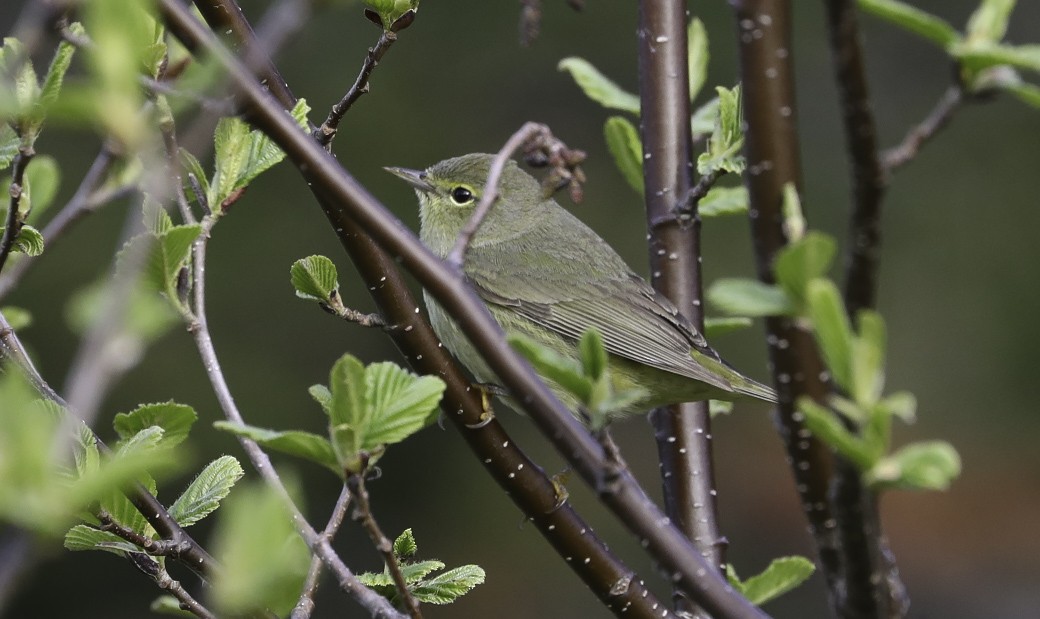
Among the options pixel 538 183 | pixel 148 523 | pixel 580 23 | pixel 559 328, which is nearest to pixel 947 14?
pixel 580 23

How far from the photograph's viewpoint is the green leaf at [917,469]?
1.08 metres

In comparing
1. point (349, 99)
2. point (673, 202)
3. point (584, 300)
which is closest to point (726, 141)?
point (673, 202)

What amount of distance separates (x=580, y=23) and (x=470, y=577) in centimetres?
714

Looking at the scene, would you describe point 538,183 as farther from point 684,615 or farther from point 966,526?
point 966,526

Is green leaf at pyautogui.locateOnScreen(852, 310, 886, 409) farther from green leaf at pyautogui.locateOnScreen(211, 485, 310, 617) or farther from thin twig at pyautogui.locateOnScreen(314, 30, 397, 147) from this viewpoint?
thin twig at pyautogui.locateOnScreen(314, 30, 397, 147)

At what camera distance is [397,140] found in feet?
25.7

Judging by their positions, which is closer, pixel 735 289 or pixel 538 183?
pixel 735 289

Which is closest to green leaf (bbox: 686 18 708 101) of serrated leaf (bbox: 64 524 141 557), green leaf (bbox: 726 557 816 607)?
green leaf (bbox: 726 557 816 607)

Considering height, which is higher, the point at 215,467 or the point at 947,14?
the point at 947,14

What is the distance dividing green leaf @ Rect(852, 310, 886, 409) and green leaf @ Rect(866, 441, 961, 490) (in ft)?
0.21

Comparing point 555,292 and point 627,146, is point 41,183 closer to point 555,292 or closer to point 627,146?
point 627,146

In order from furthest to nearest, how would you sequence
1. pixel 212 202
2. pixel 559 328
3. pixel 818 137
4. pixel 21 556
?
1. pixel 818 137
2. pixel 559 328
3. pixel 212 202
4. pixel 21 556

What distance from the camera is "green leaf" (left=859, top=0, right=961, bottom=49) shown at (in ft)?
3.77

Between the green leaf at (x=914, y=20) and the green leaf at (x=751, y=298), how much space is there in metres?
0.31
